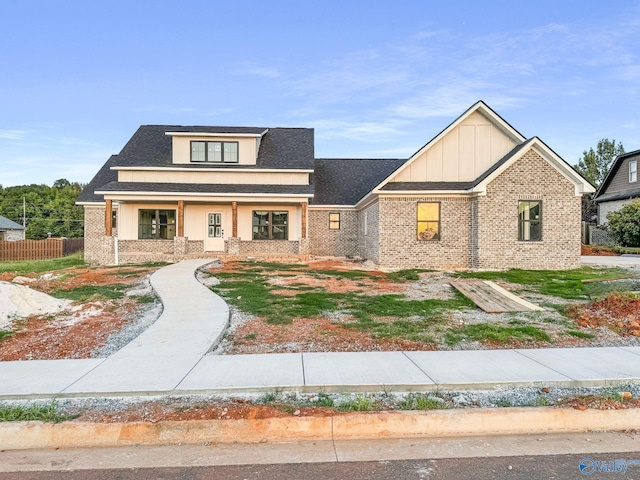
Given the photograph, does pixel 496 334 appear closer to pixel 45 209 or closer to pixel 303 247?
pixel 303 247

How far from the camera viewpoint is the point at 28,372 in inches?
223

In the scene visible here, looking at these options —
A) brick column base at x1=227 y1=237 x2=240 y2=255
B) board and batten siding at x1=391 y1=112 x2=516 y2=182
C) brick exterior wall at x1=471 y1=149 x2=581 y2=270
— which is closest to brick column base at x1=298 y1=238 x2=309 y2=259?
brick column base at x1=227 y1=237 x2=240 y2=255

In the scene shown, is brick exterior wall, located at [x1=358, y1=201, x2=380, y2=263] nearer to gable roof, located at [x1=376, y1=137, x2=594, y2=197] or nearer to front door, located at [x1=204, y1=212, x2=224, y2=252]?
gable roof, located at [x1=376, y1=137, x2=594, y2=197]

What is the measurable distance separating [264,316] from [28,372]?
162 inches

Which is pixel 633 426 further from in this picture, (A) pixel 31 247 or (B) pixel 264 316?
(A) pixel 31 247

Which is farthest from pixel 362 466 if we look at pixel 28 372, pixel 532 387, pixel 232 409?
pixel 28 372

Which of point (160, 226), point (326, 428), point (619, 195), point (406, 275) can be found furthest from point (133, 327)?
point (619, 195)

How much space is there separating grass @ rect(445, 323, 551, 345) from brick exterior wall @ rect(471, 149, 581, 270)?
388 inches

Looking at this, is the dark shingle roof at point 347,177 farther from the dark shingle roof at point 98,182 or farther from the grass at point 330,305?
the grass at point 330,305

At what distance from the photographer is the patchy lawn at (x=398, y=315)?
7.04m

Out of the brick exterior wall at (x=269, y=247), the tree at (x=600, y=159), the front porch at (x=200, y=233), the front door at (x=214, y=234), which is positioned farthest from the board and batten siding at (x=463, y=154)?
the tree at (x=600, y=159)

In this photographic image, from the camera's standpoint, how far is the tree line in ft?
219

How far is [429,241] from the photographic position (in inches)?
708

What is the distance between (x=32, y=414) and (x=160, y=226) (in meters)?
20.5
